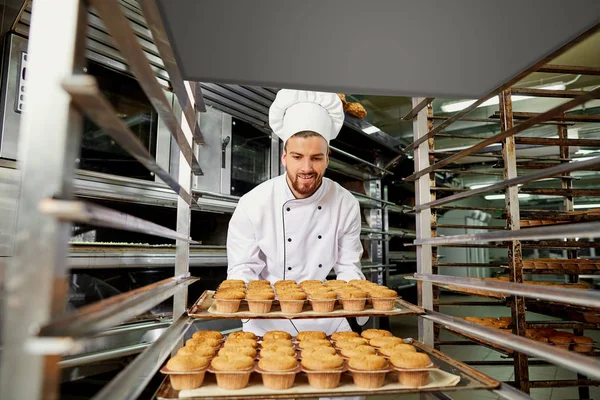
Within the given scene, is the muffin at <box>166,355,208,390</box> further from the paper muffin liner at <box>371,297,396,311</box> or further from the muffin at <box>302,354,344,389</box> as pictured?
the paper muffin liner at <box>371,297,396,311</box>

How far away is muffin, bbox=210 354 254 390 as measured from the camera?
39.6 inches

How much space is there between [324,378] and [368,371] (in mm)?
120

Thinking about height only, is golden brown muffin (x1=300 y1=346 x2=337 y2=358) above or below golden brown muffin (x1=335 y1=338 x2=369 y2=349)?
above

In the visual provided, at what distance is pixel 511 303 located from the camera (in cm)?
230

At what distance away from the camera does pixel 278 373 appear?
1015 mm

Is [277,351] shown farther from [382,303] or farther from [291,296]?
[382,303]

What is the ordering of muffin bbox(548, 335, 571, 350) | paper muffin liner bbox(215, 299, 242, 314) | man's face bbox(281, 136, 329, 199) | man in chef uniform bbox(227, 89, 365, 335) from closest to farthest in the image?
paper muffin liner bbox(215, 299, 242, 314) → man's face bbox(281, 136, 329, 199) → man in chef uniform bbox(227, 89, 365, 335) → muffin bbox(548, 335, 571, 350)

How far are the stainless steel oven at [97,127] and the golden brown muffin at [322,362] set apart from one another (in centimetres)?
138

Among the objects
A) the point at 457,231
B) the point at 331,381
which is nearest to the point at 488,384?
the point at 331,381

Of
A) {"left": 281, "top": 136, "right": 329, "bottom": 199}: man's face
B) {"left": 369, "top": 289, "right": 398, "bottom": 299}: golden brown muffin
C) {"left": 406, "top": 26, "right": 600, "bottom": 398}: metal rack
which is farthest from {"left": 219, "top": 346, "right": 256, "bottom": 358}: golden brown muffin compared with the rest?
{"left": 281, "top": 136, "right": 329, "bottom": 199}: man's face

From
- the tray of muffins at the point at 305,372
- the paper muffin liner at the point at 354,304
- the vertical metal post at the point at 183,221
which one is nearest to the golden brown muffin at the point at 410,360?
Answer: the tray of muffins at the point at 305,372

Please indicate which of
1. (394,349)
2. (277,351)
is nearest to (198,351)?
(277,351)

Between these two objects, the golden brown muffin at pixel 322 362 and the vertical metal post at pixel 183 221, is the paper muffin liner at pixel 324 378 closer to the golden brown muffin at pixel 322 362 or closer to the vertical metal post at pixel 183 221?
the golden brown muffin at pixel 322 362

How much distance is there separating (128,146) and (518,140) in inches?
98.7
